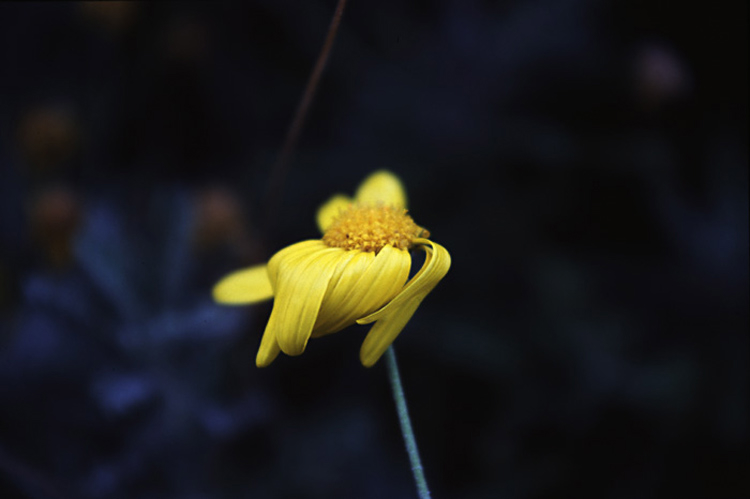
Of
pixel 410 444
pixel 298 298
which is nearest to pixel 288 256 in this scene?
pixel 298 298

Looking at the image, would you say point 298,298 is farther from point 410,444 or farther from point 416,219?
point 416,219

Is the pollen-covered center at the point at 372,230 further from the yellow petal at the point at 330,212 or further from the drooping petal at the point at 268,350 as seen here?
the drooping petal at the point at 268,350

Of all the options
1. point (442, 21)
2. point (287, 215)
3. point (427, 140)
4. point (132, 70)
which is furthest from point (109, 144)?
point (442, 21)

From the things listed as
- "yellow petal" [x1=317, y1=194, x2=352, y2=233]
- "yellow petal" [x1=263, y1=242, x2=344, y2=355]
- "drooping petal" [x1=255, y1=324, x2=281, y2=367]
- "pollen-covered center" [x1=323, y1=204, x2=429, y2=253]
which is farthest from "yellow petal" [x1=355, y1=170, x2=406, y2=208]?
"drooping petal" [x1=255, y1=324, x2=281, y2=367]

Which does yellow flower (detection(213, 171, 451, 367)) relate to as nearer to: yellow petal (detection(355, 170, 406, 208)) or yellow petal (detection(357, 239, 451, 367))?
yellow petal (detection(357, 239, 451, 367))

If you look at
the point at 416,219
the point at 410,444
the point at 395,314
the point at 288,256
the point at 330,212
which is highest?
the point at 416,219

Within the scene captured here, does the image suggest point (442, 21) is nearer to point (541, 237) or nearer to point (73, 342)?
point (541, 237)
